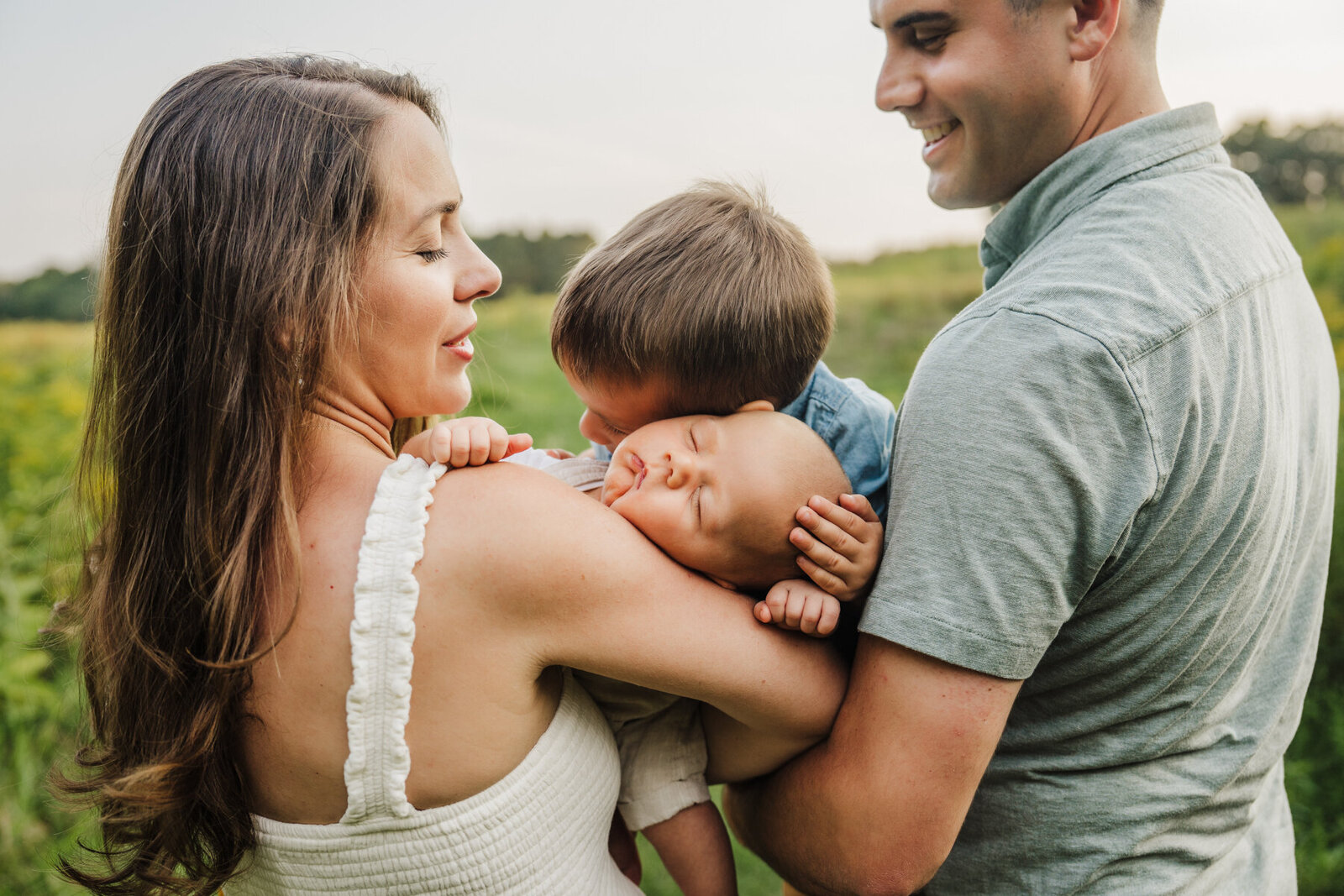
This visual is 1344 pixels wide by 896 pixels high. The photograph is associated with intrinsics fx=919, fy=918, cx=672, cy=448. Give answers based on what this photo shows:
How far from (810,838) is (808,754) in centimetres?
14

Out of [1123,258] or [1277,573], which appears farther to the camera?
[1277,573]

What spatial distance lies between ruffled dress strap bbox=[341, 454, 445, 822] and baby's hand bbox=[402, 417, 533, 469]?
0.29 ft

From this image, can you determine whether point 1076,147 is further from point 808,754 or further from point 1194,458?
point 808,754

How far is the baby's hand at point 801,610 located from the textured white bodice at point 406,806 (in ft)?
1.18

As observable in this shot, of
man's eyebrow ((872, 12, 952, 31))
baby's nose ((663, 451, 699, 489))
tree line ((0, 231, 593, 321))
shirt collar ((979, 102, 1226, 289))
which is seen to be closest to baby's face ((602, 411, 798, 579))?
baby's nose ((663, 451, 699, 489))

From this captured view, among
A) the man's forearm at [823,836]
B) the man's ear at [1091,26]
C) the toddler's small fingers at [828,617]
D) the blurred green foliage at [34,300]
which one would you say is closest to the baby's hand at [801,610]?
the toddler's small fingers at [828,617]

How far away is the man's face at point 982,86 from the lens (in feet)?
5.59

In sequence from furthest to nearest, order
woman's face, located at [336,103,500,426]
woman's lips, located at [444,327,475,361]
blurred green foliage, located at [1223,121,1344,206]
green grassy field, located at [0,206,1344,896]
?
1. blurred green foliage, located at [1223,121,1344,206]
2. green grassy field, located at [0,206,1344,896]
3. woman's lips, located at [444,327,475,361]
4. woman's face, located at [336,103,500,426]

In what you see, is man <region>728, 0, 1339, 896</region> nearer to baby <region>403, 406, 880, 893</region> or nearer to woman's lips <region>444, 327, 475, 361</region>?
→ baby <region>403, 406, 880, 893</region>

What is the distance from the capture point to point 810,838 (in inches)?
62.2

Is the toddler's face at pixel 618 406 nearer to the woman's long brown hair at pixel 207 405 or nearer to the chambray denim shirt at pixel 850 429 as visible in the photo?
the chambray denim shirt at pixel 850 429

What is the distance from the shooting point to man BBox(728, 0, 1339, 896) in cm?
134

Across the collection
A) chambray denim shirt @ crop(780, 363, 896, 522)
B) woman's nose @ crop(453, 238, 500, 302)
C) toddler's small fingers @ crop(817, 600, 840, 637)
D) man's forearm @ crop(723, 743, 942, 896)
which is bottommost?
man's forearm @ crop(723, 743, 942, 896)

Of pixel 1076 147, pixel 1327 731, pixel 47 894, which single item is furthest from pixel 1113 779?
pixel 47 894
